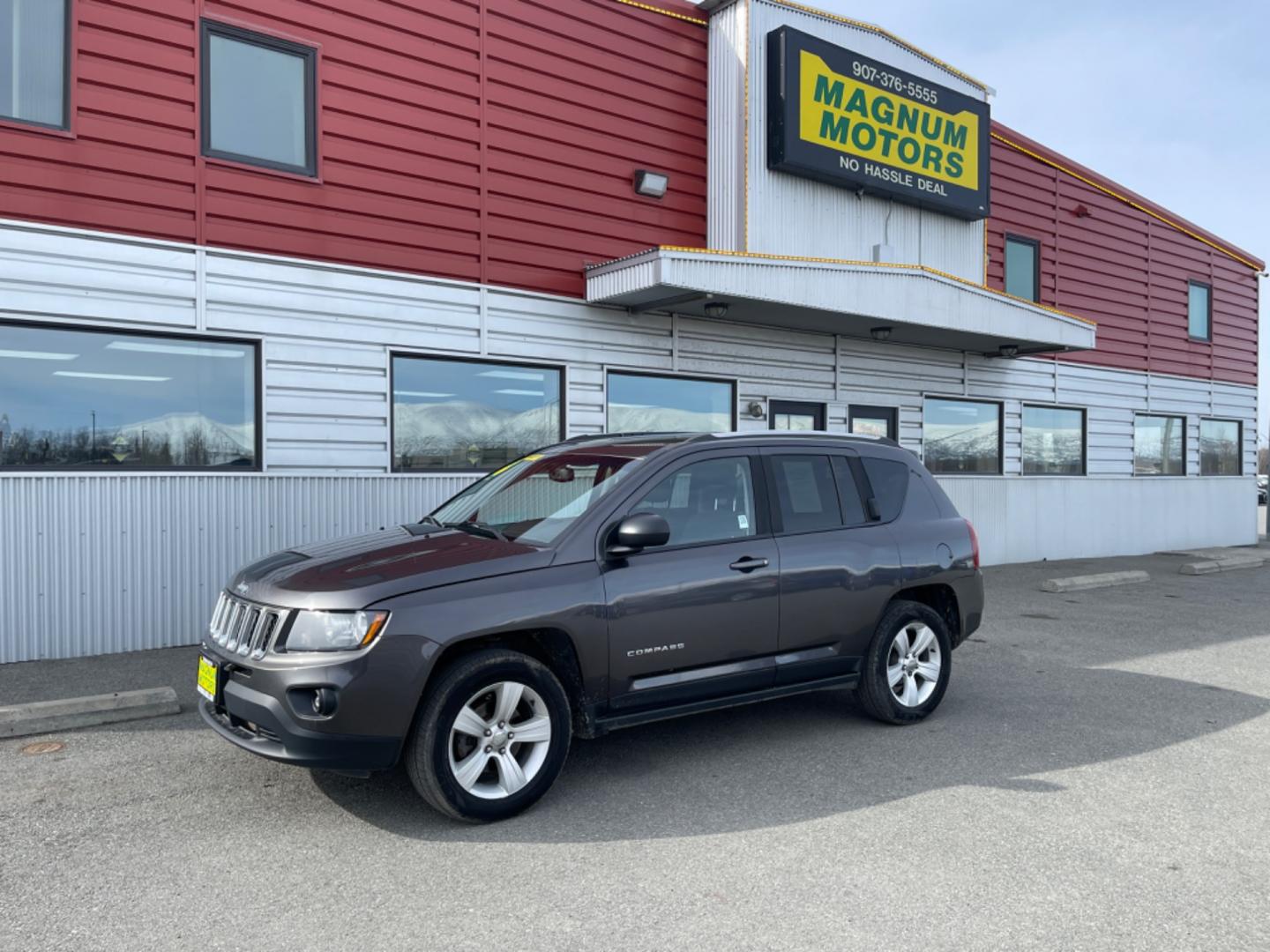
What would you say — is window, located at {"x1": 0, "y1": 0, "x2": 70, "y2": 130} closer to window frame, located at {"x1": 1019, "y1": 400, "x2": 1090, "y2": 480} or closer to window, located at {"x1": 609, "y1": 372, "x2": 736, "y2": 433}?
window, located at {"x1": 609, "y1": 372, "x2": 736, "y2": 433}

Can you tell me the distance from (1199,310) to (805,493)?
18.0 meters

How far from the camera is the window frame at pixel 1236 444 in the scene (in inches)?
779

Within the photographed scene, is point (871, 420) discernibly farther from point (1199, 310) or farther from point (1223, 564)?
point (1199, 310)

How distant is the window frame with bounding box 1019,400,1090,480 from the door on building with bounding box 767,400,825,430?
466 centimetres

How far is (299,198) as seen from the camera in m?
8.83

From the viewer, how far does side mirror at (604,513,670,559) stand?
183 inches

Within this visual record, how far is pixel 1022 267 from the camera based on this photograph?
52.6 ft

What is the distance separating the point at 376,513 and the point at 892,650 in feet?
17.1

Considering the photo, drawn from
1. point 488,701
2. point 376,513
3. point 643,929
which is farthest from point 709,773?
point 376,513

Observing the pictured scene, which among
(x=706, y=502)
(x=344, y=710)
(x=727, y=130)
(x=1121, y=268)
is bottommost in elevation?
(x=344, y=710)

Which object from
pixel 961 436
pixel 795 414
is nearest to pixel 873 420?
pixel 795 414

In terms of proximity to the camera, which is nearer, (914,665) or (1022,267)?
(914,665)

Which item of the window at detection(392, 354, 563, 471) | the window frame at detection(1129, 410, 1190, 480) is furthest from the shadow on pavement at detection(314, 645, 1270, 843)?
the window frame at detection(1129, 410, 1190, 480)

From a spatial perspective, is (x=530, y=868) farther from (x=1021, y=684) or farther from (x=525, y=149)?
(x=525, y=149)
